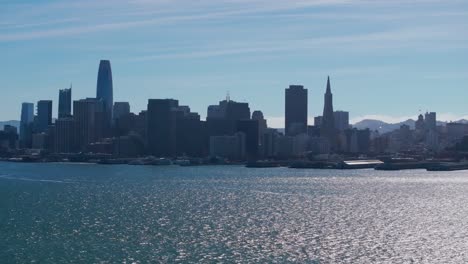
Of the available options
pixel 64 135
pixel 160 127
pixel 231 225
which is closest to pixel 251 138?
pixel 160 127

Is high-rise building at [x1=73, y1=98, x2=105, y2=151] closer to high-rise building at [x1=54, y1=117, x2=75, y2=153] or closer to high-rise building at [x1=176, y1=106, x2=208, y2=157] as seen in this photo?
high-rise building at [x1=54, y1=117, x2=75, y2=153]

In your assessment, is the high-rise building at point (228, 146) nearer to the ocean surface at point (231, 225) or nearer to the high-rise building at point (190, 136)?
the high-rise building at point (190, 136)

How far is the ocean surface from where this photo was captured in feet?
116

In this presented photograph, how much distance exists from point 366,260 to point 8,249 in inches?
612

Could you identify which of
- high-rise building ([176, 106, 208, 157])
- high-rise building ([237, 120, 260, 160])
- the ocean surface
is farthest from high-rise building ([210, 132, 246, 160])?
the ocean surface

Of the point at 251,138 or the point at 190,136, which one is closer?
the point at 251,138

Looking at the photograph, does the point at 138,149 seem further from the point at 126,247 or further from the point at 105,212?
the point at 126,247

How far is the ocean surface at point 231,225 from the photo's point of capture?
35438 millimetres

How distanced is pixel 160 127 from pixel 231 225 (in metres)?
128

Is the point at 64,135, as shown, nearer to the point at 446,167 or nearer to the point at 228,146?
the point at 228,146

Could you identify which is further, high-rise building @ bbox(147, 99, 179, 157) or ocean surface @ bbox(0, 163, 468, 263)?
high-rise building @ bbox(147, 99, 179, 157)

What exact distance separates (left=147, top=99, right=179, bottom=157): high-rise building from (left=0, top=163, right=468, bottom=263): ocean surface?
95.9 metres

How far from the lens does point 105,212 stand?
5247 cm

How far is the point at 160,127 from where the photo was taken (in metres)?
172
